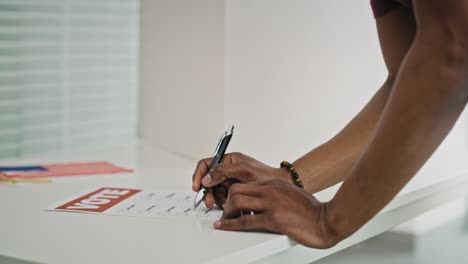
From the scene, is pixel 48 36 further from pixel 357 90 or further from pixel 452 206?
pixel 452 206

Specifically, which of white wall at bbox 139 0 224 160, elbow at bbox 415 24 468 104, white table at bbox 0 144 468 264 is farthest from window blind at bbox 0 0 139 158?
elbow at bbox 415 24 468 104

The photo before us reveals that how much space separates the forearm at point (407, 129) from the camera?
3.13ft

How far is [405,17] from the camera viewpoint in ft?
4.63

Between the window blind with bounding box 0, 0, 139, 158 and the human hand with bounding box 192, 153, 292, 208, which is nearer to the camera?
the human hand with bounding box 192, 153, 292, 208

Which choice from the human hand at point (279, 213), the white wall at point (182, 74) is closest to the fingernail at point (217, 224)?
the human hand at point (279, 213)

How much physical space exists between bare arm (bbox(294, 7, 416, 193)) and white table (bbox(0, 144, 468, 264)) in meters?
0.11

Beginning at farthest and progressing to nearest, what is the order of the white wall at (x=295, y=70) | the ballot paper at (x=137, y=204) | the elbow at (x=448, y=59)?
the white wall at (x=295, y=70) → the ballot paper at (x=137, y=204) → the elbow at (x=448, y=59)

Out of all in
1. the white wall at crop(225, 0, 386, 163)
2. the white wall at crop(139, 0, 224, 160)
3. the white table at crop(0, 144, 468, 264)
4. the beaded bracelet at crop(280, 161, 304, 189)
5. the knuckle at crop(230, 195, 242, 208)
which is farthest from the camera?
the white wall at crop(139, 0, 224, 160)

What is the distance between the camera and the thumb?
4.37 feet

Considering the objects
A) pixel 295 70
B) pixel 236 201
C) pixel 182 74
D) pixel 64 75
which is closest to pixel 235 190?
pixel 236 201

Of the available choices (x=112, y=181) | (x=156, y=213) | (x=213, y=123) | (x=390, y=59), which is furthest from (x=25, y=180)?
(x=390, y=59)

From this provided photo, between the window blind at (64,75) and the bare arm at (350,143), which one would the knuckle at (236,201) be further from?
the window blind at (64,75)

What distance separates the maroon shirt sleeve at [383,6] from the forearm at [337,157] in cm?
15

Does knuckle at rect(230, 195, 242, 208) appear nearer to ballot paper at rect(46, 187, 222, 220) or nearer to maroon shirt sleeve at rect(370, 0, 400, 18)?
ballot paper at rect(46, 187, 222, 220)
